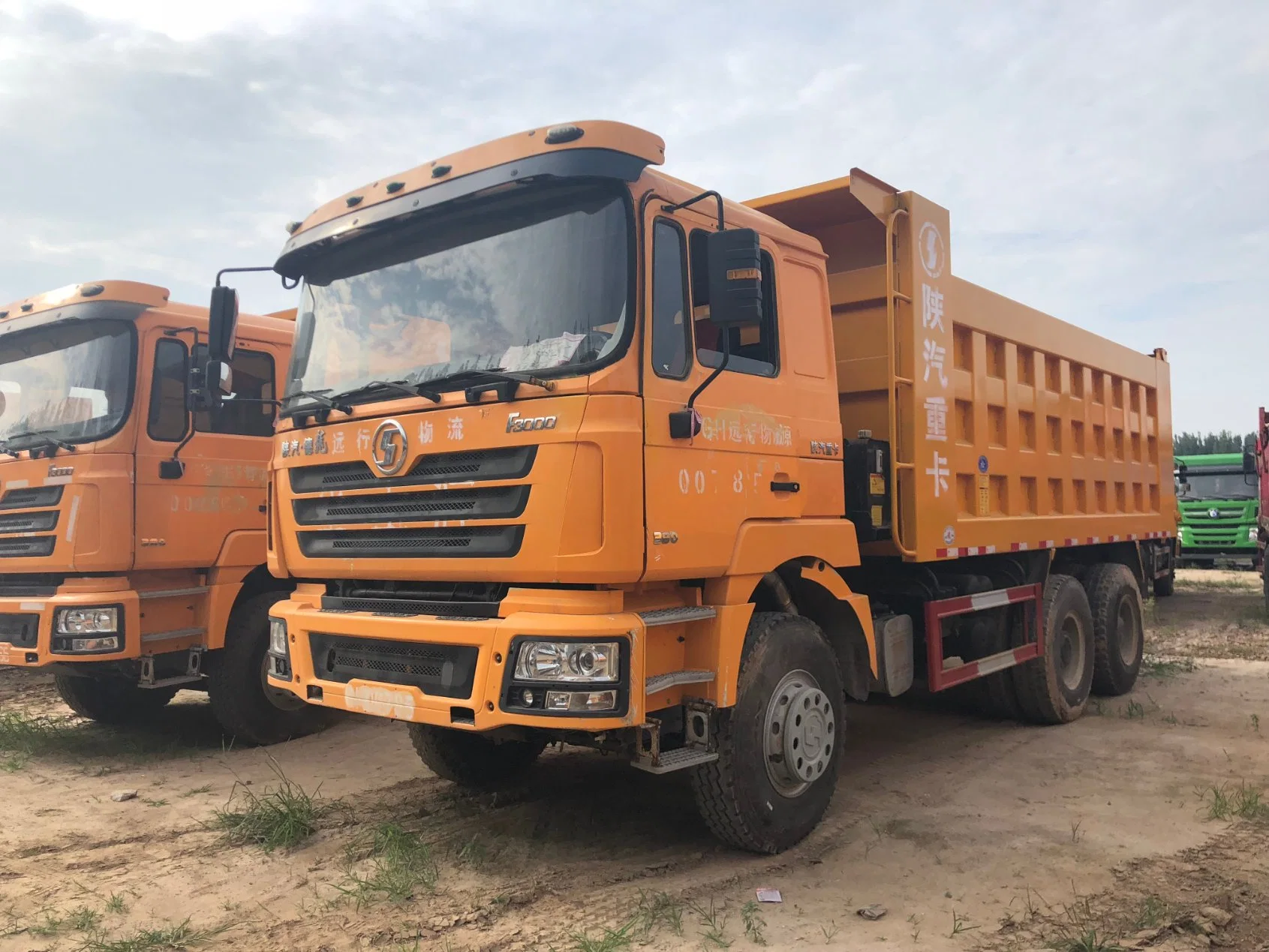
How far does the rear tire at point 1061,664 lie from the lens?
675 centimetres

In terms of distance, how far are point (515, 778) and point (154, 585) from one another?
2.71 metres

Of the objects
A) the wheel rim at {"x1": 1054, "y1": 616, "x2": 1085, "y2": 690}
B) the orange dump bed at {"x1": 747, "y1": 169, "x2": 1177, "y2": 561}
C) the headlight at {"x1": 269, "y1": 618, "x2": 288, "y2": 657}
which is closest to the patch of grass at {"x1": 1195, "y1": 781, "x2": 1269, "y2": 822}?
the orange dump bed at {"x1": 747, "y1": 169, "x2": 1177, "y2": 561}

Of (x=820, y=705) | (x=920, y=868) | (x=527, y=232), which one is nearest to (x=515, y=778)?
(x=820, y=705)

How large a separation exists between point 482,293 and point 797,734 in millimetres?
2284

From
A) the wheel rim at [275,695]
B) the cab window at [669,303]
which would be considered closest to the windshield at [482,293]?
the cab window at [669,303]

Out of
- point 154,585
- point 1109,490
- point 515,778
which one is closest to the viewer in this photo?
point 515,778

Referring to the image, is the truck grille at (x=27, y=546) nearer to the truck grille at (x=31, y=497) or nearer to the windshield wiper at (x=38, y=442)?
the truck grille at (x=31, y=497)

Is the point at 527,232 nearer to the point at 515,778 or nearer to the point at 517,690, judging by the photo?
the point at 517,690

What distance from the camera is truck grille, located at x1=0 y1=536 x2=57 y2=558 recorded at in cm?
600

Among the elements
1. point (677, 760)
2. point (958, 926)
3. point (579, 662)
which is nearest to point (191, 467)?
point (579, 662)

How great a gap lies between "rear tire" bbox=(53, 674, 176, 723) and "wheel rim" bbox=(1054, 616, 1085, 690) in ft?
20.7

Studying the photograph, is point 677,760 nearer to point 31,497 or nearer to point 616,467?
point 616,467

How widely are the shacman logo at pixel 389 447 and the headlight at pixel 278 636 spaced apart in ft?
3.23

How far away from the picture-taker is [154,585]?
20.6 feet
